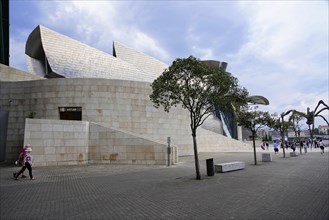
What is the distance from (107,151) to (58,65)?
14231mm

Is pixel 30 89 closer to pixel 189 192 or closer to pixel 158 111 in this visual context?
pixel 158 111

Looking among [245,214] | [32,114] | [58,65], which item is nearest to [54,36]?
[58,65]

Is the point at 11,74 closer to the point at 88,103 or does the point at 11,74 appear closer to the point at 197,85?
the point at 88,103

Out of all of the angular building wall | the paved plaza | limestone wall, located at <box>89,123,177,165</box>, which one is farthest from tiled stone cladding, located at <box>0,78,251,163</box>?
the paved plaza

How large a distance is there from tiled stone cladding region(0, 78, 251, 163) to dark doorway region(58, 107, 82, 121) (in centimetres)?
34

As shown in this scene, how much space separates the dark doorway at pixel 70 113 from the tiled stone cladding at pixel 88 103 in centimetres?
34

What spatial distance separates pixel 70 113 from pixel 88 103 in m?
2.30

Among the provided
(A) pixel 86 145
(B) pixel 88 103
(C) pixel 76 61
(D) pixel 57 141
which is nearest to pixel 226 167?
(A) pixel 86 145

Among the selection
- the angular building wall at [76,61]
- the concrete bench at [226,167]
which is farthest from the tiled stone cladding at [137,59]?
the concrete bench at [226,167]

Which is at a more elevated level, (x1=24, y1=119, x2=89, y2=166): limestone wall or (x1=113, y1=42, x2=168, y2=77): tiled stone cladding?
(x1=113, y1=42, x2=168, y2=77): tiled stone cladding

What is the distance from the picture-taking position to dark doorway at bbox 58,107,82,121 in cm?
2288

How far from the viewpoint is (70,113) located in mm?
24109

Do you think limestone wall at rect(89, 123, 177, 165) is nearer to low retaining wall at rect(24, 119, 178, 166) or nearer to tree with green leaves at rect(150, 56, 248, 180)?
low retaining wall at rect(24, 119, 178, 166)

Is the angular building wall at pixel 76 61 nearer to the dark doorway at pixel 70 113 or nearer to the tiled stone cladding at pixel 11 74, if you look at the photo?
the tiled stone cladding at pixel 11 74
